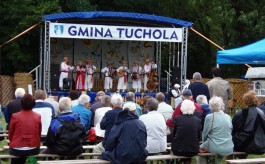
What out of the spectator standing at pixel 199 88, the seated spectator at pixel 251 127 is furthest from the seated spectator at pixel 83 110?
the spectator standing at pixel 199 88

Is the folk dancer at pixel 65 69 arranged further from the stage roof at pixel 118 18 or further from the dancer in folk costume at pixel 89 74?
the stage roof at pixel 118 18

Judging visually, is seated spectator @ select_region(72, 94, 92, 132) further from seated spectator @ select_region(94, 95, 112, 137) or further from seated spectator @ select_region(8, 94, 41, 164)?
seated spectator @ select_region(8, 94, 41, 164)

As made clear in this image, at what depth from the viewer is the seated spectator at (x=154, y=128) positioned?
793 centimetres

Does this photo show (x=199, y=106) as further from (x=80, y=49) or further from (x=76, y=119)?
(x=80, y=49)

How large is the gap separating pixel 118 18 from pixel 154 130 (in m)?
12.0

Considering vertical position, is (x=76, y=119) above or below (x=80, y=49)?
below

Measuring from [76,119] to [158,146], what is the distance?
1.23 metres

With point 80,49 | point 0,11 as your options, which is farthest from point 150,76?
point 0,11

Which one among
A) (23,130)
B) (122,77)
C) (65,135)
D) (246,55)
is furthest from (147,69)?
(23,130)

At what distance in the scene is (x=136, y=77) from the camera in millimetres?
21422

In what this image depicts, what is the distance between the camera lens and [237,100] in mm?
23047

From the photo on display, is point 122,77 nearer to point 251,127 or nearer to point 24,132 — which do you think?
point 251,127

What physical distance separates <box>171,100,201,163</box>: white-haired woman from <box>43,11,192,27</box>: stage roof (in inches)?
444

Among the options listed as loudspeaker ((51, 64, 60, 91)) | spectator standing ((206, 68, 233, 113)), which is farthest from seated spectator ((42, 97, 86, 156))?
loudspeaker ((51, 64, 60, 91))
